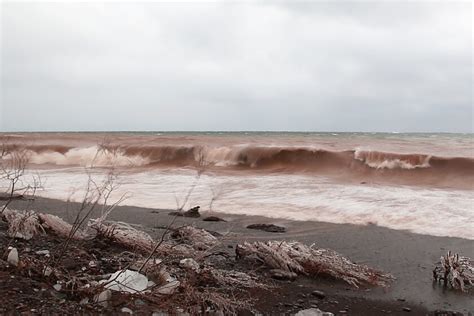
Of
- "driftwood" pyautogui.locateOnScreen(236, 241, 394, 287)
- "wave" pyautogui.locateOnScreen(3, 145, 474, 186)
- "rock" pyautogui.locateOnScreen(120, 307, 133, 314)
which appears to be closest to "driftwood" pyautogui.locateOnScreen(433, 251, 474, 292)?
"driftwood" pyautogui.locateOnScreen(236, 241, 394, 287)

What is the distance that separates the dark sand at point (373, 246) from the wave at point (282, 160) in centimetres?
680

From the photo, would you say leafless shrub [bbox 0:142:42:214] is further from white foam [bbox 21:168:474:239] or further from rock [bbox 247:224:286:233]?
rock [bbox 247:224:286:233]

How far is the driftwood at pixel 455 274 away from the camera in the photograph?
4633mm

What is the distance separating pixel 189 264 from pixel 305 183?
9124 mm

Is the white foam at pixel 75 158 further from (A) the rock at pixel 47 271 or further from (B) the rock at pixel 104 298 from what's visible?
(B) the rock at pixel 104 298

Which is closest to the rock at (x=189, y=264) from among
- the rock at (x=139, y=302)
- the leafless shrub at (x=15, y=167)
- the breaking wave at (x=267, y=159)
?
the rock at (x=139, y=302)

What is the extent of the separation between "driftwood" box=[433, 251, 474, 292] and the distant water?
217cm

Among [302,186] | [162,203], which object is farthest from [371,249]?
[302,186]

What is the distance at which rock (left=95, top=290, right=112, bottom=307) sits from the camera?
3.30m

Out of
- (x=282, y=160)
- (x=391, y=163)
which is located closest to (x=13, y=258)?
(x=391, y=163)

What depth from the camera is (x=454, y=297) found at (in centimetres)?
443

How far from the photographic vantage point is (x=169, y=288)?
3.63 m

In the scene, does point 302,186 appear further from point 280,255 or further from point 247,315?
point 247,315

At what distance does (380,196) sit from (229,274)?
22.9ft
